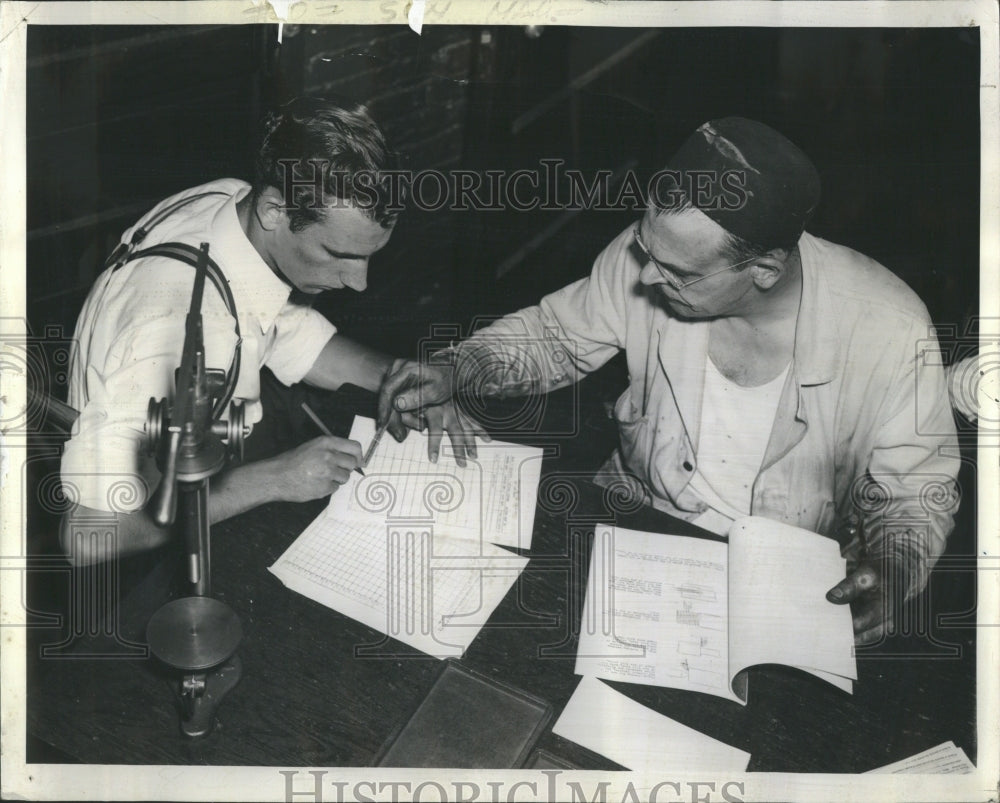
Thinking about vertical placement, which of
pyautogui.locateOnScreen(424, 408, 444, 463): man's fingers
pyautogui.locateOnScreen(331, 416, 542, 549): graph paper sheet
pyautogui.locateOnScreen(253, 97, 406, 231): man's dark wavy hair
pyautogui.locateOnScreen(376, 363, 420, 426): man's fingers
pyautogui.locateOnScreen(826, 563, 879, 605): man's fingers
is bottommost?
pyautogui.locateOnScreen(826, 563, 879, 605): man's fingers

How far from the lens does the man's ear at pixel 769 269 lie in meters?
1.53

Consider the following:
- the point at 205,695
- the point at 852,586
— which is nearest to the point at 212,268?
the point at 205,695

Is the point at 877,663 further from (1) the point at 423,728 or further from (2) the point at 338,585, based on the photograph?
(2) the point at 338,585

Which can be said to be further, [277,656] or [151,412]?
[277,656]

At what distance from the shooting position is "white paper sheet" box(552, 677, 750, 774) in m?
1.52

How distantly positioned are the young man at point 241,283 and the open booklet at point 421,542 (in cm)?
14

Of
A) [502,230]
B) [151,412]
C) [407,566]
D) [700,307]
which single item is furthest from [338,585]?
[700,307]

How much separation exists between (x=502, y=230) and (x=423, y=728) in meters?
0.80

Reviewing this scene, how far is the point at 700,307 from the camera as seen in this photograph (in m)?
1.55

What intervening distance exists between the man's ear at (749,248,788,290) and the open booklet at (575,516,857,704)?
0.38 metres

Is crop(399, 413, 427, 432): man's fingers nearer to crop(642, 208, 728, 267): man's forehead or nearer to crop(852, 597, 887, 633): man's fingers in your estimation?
crop(642, 208, 728, 267): man's forehead

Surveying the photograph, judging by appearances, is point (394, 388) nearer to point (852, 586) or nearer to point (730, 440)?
point (730, 440)

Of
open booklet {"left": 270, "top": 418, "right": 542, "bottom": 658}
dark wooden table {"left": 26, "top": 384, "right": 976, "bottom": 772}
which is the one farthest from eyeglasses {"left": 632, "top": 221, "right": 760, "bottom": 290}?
open booklet {"left": 270, "top": 418, "right": 542, "bottom": 658}
